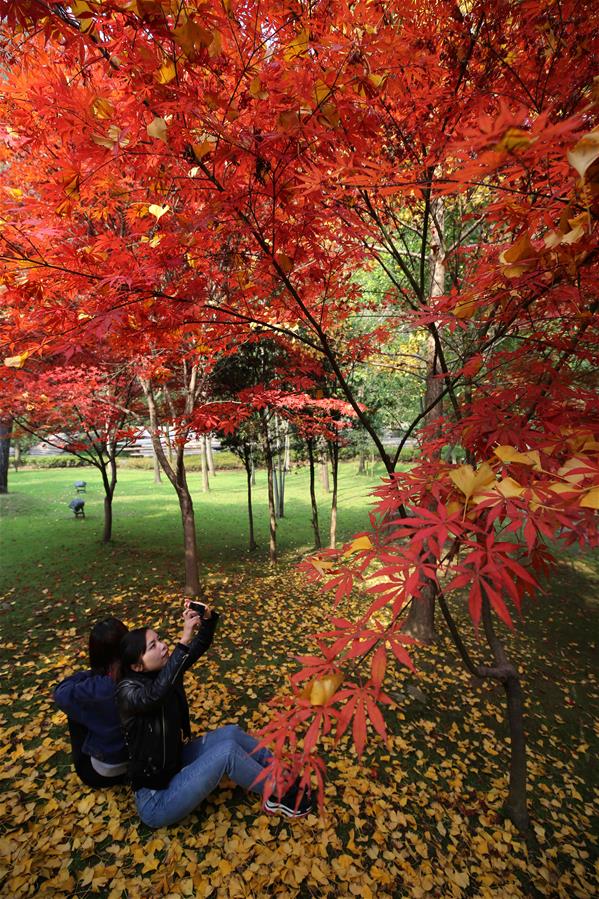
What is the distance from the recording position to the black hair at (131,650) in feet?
6.86

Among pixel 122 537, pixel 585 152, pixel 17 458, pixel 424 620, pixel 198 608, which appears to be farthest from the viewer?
pixel 17 458

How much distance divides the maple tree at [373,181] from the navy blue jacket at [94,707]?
1.13 meters

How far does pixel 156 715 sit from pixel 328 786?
4.86 ft

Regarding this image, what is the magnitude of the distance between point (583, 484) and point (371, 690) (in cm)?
94

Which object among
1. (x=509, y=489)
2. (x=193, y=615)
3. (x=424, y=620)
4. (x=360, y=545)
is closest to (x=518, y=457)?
(x=509, y=489)

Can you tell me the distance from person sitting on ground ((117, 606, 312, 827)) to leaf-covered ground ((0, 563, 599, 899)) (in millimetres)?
277

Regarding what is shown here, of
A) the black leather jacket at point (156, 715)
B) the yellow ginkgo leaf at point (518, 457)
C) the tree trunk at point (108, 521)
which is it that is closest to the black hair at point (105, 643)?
the black leather jacket at point (156, 715)

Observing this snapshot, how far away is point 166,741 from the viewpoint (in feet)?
7.14

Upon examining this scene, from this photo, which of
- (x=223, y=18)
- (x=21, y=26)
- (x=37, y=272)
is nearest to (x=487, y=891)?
(x=37, y=272)

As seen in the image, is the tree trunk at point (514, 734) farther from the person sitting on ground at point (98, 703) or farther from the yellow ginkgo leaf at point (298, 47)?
the yellow ginkgo leaf at point (298, 47)

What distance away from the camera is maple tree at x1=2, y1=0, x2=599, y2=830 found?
123 centimetres

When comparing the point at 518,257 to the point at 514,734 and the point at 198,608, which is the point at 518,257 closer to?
the point at 198,608

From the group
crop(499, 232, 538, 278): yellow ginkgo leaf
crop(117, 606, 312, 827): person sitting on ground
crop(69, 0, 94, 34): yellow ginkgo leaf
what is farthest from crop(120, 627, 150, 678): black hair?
crop(69, 0, 94, 34): yellow ginkgo leaf

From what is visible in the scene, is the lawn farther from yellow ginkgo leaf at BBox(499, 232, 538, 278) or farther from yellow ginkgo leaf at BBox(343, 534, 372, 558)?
yellow ginkgo leaf at BBox(499, 232, 538, 278)
